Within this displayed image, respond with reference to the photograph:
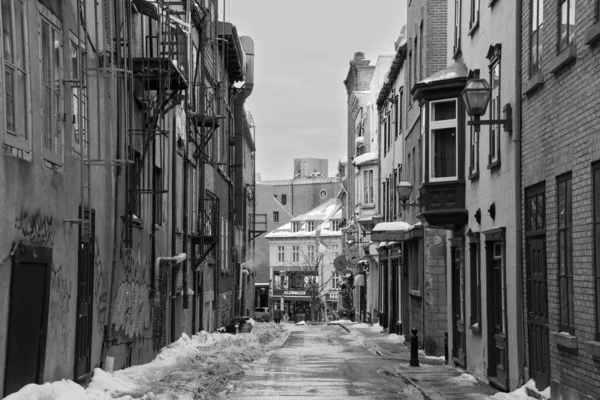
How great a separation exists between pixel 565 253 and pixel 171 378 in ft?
23.8

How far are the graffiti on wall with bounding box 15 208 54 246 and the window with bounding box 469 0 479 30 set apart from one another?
999 centimetres

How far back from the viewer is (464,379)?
1855 centimetres

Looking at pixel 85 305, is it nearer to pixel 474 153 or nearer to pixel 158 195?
pixel 158 195

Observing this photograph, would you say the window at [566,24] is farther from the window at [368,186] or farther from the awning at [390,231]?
the window at [368,186]

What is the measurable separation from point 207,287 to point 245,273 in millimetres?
15253

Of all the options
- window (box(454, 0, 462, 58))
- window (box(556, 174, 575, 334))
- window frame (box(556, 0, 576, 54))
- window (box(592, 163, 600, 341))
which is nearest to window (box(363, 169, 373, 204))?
window (box(454, 0, 462, 58))

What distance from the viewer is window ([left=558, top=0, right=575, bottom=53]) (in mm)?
12188

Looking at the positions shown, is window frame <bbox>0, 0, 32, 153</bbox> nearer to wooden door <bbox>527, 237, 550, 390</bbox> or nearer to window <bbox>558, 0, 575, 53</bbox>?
window <bbox>558, 0, 575, 53</bbox>

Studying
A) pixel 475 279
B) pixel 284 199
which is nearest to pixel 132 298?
pixel 475 279

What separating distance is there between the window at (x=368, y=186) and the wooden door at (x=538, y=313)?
32.5 m

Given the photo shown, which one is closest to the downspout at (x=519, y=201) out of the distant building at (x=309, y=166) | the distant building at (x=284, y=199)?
the distant building at (x=284, y=199)

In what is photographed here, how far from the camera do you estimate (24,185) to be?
11188mm

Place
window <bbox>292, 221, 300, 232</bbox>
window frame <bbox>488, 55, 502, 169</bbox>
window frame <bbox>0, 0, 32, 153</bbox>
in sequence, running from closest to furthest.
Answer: window frame <bbox>0, 0, 32, 153</bbox>, window frame <bbox>488, 55, 502, 169</bbox>, window <bbox>292, 221, 300, 232</bbox>

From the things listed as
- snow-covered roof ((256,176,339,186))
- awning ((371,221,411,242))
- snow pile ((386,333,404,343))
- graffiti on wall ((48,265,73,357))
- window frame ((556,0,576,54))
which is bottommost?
snow pile ((386,333,404,343))
